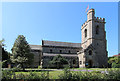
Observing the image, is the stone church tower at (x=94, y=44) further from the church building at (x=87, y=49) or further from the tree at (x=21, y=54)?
the tree at (x=21, y=54)

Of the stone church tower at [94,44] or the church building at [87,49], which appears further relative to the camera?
the church building at [87,49]

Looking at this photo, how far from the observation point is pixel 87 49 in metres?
33.6

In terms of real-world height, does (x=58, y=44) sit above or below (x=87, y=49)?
above

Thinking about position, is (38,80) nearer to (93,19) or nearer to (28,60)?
(28,60)

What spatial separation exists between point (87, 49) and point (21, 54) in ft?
70.9

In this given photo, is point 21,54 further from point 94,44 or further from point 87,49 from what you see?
point 94,44

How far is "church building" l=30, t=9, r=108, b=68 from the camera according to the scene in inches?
1334

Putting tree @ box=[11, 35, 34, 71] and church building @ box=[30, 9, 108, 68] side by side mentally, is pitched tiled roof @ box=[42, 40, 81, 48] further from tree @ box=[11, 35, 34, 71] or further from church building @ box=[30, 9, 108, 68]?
tree @ box=[11, 35, 34, 71]

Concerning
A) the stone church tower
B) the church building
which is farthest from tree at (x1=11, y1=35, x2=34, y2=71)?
the stone church tower

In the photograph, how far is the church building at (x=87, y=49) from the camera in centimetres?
3388

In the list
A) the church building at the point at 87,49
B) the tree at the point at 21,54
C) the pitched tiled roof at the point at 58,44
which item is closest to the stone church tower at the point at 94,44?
the church building at the point at 87,49

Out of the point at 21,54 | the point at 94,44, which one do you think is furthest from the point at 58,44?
the point at 21,54

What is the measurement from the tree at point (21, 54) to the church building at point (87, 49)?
12.4m

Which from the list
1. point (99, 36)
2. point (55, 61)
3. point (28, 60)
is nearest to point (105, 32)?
point (99, 36)
